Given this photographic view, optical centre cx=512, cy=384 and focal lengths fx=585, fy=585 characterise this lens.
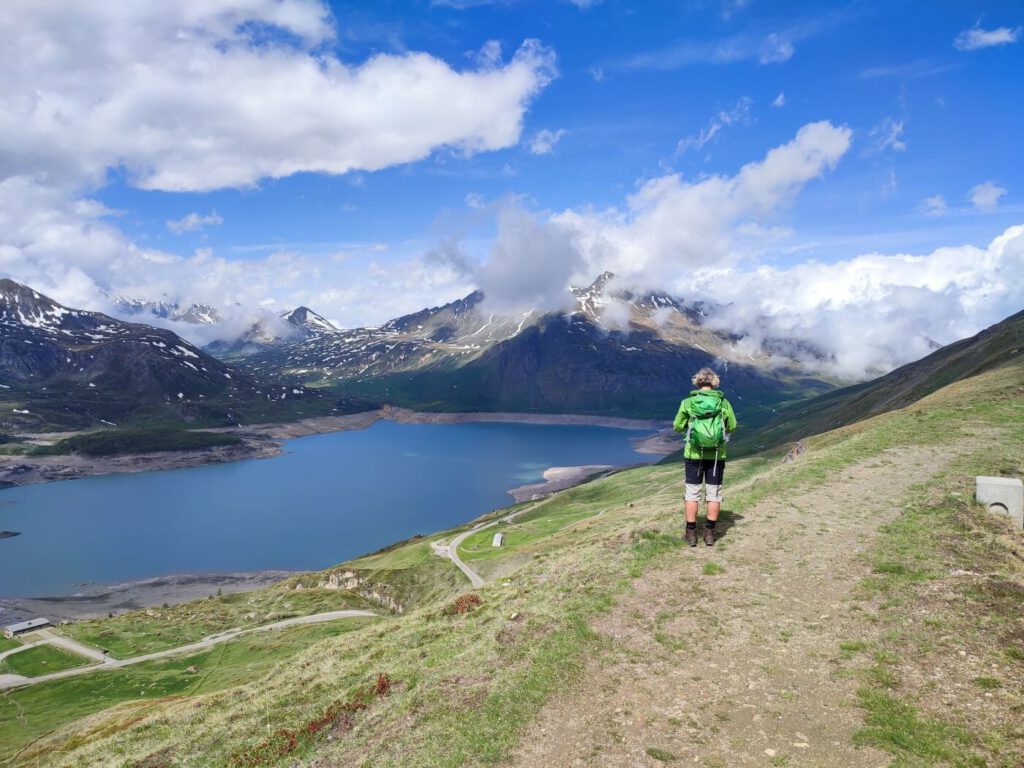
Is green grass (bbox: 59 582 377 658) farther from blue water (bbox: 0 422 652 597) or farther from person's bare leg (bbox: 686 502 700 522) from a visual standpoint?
person's bare leg (bbox: 686 502 700 522)

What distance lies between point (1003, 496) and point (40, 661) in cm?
10009

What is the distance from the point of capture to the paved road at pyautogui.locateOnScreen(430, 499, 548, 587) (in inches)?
2849

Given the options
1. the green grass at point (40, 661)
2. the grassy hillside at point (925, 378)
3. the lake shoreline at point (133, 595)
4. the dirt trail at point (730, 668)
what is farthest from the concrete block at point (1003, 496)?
the lake shoreline at point (133, 595)

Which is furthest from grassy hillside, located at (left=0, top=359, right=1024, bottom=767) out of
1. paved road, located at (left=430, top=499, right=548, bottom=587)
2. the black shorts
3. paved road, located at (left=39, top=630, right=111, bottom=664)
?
paved road, located at (left=39, top=630, right=111, bottom=664)

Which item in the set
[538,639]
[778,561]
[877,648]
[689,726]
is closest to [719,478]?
[778,561]

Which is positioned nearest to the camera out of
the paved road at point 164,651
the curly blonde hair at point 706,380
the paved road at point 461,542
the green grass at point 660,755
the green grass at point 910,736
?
the green grass at point 910,736

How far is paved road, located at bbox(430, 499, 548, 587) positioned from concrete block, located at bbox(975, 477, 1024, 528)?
41.1 meters

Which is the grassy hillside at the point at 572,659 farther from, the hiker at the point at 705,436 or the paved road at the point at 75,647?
the paved road at the point at 75,647

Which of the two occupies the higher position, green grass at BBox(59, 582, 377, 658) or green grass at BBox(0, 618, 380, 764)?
green grass at BBox(0, 618, 380, 764)

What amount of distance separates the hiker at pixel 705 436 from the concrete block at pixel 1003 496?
9.00 metres

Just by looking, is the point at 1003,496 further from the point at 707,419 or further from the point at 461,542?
the point at 461,542

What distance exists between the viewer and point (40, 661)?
246ft

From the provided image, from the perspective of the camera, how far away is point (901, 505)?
→ 19.8 metres

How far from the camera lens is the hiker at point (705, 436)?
621 inches
